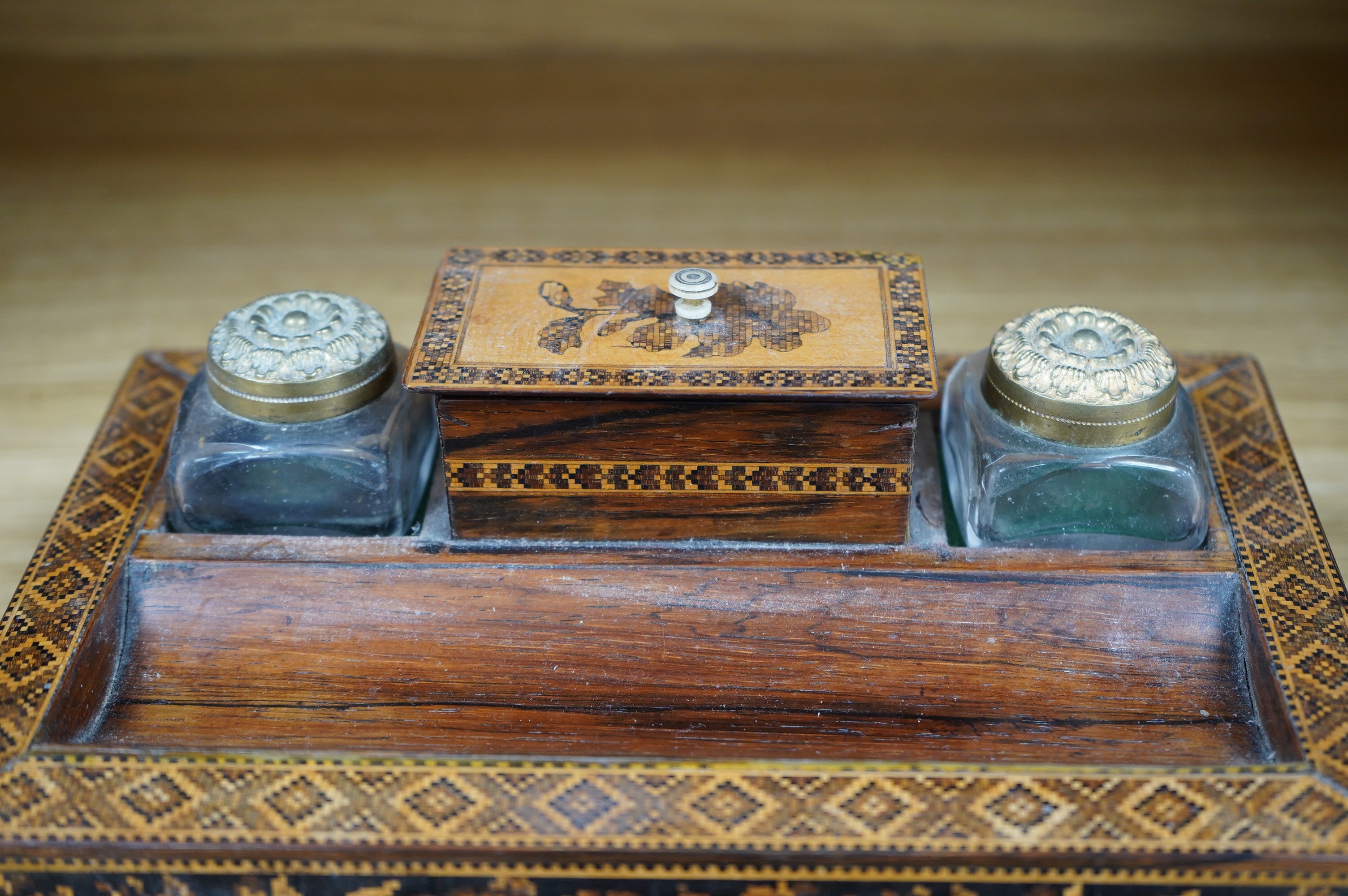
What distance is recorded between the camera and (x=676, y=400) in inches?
63.5

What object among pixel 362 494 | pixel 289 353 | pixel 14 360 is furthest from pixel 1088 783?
pixel 14 360

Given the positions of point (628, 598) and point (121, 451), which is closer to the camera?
point (628, 598)

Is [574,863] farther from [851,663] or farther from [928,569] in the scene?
[928,569]

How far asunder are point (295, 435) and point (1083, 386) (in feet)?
3.05

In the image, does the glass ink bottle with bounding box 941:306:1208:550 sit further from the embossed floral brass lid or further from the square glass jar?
the square glass jar

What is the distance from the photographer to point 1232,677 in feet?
5.47

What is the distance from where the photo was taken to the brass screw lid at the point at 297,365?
1724 mm

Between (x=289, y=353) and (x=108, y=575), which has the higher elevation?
(x=289, y=353)

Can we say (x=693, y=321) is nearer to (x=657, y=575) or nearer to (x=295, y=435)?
(x=657, y=575)

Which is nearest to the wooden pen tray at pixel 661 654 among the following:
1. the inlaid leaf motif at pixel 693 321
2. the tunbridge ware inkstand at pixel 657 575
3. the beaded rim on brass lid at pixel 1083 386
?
the tunbridge ware inkstand at pixel 657 575

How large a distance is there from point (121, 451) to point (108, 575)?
29cm

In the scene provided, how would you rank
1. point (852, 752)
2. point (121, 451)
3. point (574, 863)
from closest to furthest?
point (574, 863) → point (852, 752) → point (121, 451)

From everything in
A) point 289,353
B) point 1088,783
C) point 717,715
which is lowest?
point 717,715

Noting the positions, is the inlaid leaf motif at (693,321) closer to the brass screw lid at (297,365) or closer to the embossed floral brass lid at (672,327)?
the embossed floral brass lid at (672,327)
